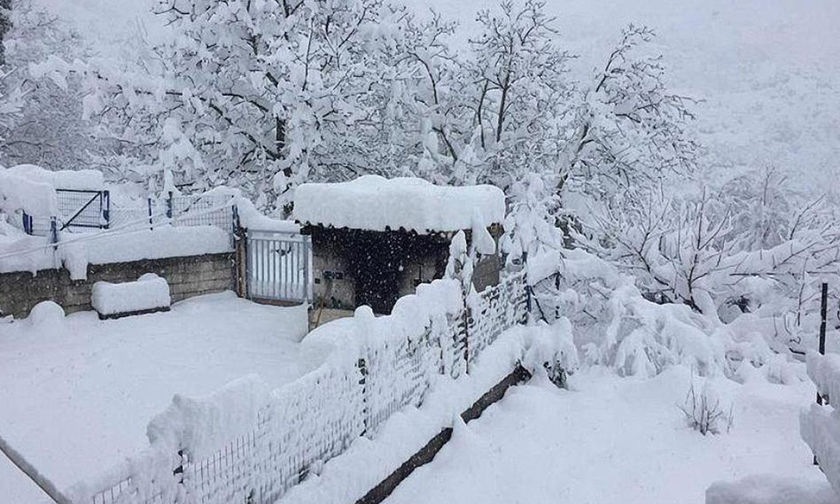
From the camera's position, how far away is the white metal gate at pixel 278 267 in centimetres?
1369

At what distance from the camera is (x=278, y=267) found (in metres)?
14.3

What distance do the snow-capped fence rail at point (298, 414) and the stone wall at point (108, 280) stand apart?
23.3ft

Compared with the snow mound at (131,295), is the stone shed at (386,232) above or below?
above

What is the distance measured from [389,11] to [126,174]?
9.46 m

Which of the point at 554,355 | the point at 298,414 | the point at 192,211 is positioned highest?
the point at 192,211

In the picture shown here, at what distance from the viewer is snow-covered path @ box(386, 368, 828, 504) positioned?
6879 millimetres

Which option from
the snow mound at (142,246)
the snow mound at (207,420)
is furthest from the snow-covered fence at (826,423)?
the snow mound at (142,246)

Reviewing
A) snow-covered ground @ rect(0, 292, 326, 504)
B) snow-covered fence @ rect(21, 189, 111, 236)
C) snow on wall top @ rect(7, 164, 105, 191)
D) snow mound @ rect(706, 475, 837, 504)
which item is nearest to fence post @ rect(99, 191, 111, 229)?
snow-covered fence @ rect(21, 189, 111, 236)

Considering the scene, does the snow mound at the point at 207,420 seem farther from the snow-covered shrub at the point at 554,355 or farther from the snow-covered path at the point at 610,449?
the snow-covered shrub at the point at 554,355

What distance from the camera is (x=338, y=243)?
10531 mm

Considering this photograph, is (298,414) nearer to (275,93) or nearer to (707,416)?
(707,416)

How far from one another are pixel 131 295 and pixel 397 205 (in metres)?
5.96

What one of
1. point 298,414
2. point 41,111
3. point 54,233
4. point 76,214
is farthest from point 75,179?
point 41,111

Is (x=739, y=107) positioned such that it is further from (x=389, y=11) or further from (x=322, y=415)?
(x=322, y=415)
